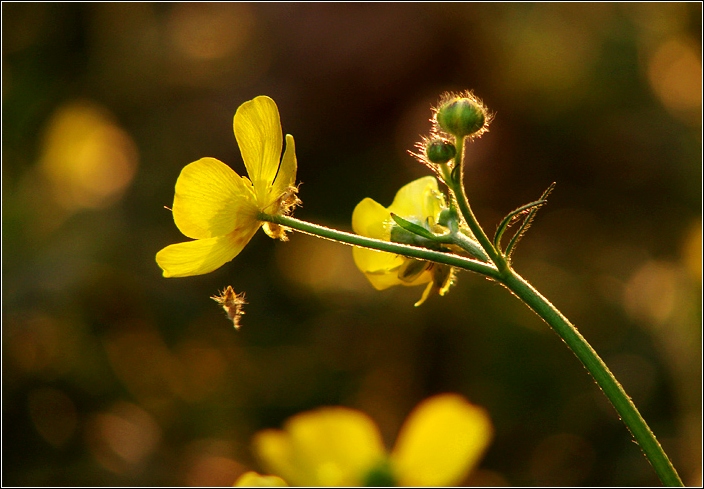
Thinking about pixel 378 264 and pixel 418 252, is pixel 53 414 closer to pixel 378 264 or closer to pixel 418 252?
pixel 378 264

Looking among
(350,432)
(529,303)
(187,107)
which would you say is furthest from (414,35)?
(529,303)

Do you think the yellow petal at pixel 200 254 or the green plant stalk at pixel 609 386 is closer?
the green plant stalk at pixel 609 386

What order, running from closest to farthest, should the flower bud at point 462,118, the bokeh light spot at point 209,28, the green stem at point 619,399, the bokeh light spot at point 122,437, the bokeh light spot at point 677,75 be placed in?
1. the green stem at point 619,399
2. the flower bud at point 462,118
3. the bokeh light spot at point 122,437
4. the bokeh light spot at point 677,75
5. the bokeh light spot at point 209,28

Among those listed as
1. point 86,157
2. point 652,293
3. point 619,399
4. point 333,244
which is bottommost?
point 619,399

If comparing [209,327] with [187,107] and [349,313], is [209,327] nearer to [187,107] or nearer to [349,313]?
[349,313]

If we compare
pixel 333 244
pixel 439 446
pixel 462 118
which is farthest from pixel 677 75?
pixel 462 118

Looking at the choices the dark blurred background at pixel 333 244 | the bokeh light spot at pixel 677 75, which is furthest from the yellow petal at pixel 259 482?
the bokeh light spot at pixel 677 75

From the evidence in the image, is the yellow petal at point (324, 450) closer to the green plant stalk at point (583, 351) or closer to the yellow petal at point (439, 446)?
the yellow petal at point (439, 446)
